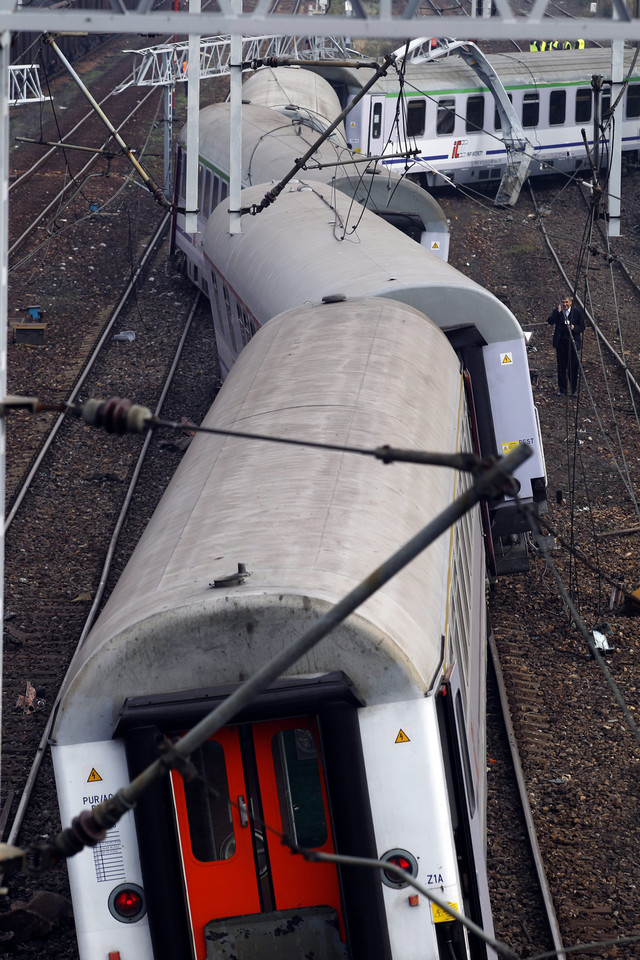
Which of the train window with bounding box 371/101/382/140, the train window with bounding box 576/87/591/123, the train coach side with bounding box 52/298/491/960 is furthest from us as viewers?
the train window with bounding box 576/87/591/123

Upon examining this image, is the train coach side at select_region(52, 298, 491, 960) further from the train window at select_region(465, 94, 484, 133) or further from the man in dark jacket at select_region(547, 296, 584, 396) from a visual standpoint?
the train window at select_region(465, 94, 484, 133)

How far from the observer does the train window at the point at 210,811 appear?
5.34m

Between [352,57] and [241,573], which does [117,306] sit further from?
[352,57]

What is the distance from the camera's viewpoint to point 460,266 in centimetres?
2456

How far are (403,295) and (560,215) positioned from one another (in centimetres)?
2051

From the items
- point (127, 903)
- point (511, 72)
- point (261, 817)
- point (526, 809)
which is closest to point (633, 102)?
point (511, 72)

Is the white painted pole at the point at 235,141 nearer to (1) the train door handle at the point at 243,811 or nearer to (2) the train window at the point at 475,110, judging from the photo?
(1) the train door handle at the point at 243,811

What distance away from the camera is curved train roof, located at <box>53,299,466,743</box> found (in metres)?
5.08

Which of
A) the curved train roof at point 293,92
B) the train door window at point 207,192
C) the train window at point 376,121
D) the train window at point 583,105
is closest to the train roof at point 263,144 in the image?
the train door window at point 207,192

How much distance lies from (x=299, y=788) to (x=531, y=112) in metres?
28.2

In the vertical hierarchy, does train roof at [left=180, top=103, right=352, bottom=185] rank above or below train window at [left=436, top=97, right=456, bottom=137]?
below

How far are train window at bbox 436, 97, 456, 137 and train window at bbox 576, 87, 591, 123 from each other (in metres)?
3.71

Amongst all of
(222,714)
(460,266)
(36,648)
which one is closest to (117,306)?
(460,266)

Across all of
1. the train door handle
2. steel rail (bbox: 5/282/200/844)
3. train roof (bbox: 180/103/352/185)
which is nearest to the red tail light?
the train door handle
